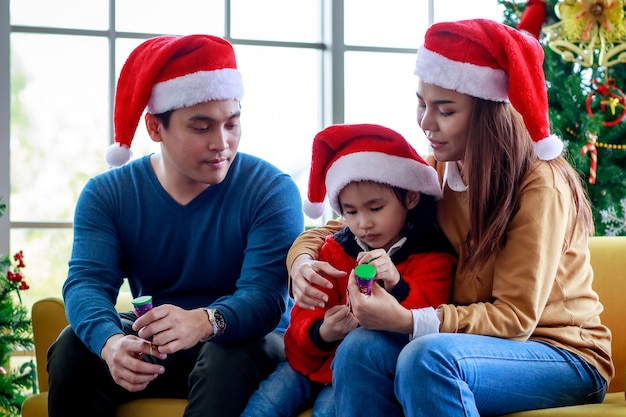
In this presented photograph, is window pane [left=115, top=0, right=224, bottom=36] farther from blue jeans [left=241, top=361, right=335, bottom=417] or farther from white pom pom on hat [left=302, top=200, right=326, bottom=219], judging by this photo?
blue jeans [left=241, top=361, right=335, bottom=417]

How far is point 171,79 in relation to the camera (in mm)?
2137

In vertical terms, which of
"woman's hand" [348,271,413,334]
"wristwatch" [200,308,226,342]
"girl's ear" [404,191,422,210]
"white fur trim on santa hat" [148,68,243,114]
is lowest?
"wristwatch" [200,308,226,342]

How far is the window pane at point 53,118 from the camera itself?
3881 mm

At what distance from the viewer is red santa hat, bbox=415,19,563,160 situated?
6.02ft

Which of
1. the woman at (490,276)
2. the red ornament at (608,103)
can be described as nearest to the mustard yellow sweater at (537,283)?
the woman at (490,276)

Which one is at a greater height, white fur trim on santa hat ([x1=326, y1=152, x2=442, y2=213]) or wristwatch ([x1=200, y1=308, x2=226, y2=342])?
→ white fur trim on santa hat ([x1=326, y1=152, x2=442, y2=213])

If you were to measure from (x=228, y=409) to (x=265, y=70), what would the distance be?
2521mm

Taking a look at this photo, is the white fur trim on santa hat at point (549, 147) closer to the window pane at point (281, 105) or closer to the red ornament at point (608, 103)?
the red ornament at point (608, 103)

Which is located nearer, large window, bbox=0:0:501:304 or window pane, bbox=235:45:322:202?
large window, bbox=0:0:501:304

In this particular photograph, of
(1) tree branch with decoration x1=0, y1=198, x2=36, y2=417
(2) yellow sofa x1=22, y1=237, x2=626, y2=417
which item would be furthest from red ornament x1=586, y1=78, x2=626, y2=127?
(1) tree branch with decoration x1=0, y1=198, x2=36, y2=417

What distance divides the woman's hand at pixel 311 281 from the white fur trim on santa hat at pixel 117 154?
583mm

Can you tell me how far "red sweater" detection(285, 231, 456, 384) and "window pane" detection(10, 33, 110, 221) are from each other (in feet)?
7.07

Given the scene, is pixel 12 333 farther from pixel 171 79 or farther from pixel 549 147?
pixel 549 147

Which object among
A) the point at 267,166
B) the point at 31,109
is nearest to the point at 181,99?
the point at 267,166
